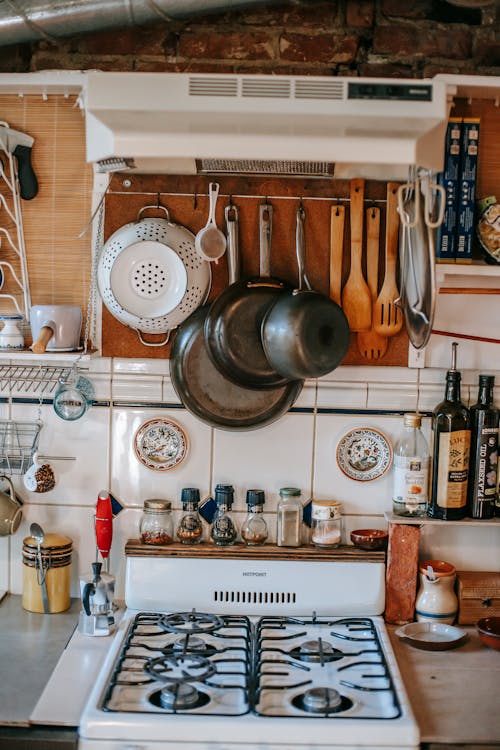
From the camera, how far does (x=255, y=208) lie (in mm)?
2186

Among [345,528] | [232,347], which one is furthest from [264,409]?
[345,528]

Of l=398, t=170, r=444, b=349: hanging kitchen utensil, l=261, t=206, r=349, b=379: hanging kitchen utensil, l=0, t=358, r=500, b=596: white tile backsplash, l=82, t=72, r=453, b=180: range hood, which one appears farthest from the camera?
l=0, t=358, r=500, b=596: white tile backsplash

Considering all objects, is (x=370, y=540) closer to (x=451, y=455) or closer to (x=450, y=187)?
(x=451, y=455)

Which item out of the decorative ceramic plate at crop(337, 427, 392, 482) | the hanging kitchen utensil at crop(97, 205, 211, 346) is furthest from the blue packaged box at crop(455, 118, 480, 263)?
the hanging kitchen utensil at crop(97, 205, 211, 346)

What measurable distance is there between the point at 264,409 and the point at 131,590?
560 millimetres

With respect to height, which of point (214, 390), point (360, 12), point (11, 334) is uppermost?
point (360, 12)

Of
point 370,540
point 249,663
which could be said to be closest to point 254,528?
point 370,540

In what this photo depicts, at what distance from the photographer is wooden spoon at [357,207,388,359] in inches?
85.1

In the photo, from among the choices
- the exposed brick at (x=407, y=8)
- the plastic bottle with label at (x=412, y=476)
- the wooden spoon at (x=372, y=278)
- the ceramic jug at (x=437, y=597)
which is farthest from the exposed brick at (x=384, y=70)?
the ceramic jug at (x=437, y=597)

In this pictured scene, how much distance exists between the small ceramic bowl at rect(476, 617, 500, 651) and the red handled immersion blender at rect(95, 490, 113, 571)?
0.93m

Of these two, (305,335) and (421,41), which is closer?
(305,335)

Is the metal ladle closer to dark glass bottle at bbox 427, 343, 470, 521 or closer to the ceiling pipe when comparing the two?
dark glass bottle at bbox 427, 343, 470, 521

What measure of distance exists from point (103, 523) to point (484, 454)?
38.1 inches

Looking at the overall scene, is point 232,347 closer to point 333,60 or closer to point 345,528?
point 345,528
